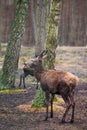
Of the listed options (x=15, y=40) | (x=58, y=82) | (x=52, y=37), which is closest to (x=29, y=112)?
(x=58, y=82)

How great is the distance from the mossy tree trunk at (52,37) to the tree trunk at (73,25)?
18928 millimetres

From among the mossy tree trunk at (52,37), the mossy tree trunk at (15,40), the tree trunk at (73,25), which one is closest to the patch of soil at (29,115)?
the mossy tree trunk at (15,40)

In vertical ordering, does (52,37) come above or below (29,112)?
above

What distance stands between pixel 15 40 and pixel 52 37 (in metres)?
3.44

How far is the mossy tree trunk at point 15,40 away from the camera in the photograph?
1617 centimetres

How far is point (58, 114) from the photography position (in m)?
12.1

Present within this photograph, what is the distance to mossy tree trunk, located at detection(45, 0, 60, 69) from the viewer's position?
12.9m

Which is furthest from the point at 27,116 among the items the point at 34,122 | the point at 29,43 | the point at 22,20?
the point at 29,43

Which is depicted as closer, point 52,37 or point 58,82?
point 58,82

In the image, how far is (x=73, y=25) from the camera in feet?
106

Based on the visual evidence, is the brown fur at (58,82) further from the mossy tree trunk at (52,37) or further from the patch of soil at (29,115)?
the mossy tree trunk at (52,37)

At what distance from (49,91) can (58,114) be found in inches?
47.4

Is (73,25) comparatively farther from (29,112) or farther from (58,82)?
(58,82)

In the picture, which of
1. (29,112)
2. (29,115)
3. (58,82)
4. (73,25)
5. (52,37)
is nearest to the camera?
(58,82)
